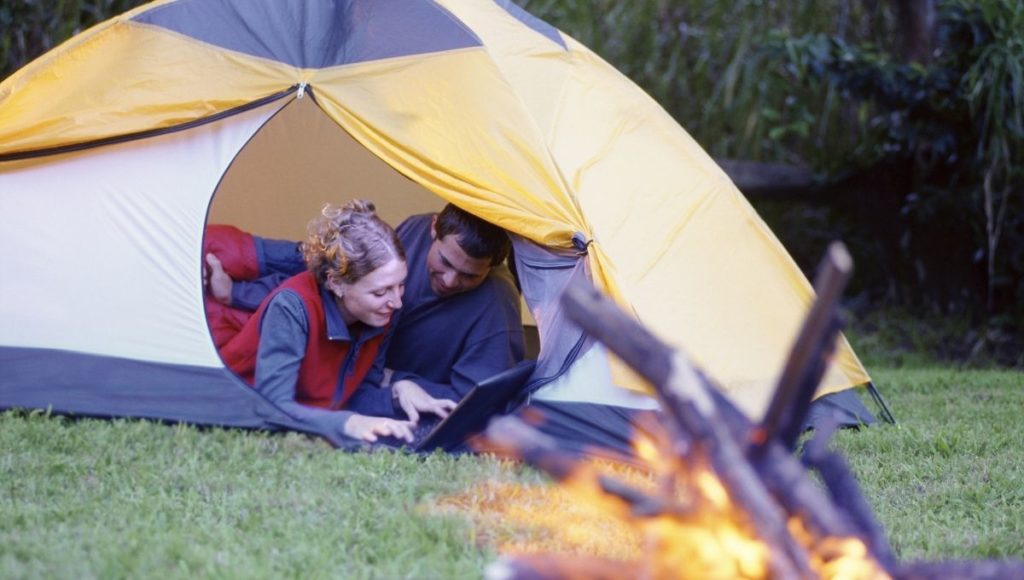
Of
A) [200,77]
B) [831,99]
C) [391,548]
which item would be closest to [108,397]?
[200,77]

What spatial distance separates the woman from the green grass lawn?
0.58 ft

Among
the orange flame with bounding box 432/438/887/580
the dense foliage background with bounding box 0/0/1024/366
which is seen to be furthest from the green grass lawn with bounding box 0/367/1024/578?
the dense foliage background with bounding box 0/0/1024/366

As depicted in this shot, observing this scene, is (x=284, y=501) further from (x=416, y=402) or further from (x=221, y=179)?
(x=221, y=179)

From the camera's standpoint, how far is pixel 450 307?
4.05 metres

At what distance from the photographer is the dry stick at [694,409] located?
1.80 meters

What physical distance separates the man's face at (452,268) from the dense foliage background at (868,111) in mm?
2817

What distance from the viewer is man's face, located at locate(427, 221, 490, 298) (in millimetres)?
3846

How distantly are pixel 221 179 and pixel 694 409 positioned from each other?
7.75 feet

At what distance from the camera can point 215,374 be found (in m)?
3.64

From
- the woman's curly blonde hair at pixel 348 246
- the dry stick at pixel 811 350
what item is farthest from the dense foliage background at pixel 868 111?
the dry stick at pixel 811 350

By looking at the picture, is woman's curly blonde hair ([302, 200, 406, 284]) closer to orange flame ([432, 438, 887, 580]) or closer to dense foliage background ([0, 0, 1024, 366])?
orange flame ([432, 438, 887, 580])

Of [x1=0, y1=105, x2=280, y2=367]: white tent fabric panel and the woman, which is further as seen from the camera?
[x1=0, y1=105, x2=280, y2=367]: white tent fabric panel

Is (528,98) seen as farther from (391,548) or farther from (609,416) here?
(391,548)

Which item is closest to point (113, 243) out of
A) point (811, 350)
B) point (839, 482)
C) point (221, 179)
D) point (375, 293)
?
point (221, 179)
